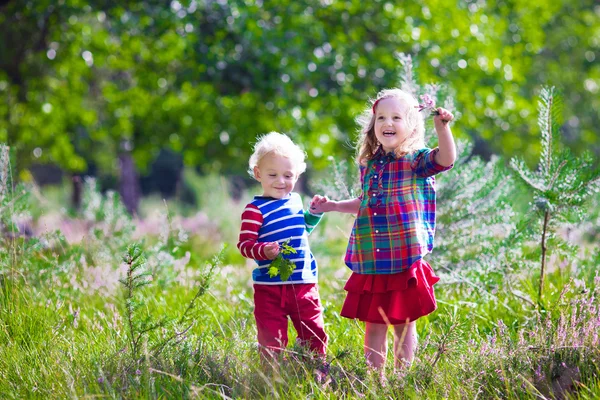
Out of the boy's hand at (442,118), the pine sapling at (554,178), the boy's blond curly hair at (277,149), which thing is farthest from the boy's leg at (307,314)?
the pine sapling at (554,178)

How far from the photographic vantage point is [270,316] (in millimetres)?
3123

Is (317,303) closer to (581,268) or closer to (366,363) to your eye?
(366,363)

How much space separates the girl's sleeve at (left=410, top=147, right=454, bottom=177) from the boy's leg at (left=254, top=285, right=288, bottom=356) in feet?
2.94

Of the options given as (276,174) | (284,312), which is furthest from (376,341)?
(276,174)

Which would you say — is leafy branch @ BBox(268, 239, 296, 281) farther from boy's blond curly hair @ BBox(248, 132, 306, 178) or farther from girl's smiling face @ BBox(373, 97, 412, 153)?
girl's smiling face @ BBox(373, 97, 412, 153)

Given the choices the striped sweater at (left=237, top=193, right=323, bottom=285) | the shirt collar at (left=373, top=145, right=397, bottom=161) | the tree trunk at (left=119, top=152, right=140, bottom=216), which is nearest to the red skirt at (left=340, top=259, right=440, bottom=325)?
the striped sweater at (left=237, top=193, right=323, bottom=285)

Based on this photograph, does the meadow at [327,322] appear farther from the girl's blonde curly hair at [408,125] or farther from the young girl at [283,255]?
the girl's blonde curly hair at [408,125]

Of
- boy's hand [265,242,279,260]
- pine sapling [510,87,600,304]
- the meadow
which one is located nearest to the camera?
the meadow

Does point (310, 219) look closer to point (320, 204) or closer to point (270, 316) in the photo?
point (320, 204)

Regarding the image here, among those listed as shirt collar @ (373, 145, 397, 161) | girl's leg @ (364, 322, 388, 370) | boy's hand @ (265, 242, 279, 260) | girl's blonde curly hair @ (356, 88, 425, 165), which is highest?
girl's blonde curly hair @ (356, 88, 425, 165)

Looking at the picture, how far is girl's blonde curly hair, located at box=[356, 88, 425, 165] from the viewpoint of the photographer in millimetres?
3121

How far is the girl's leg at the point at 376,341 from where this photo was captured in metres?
3.09

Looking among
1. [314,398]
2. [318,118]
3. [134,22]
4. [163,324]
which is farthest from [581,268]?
[134,22]

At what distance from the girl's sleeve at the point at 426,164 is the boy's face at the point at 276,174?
611mm
